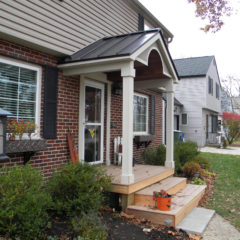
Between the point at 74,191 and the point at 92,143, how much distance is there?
8.07ft

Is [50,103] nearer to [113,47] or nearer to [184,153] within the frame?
[113,47]

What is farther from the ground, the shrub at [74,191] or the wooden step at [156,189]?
the shrub at [74,191]

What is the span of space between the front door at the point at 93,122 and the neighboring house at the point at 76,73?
23mm

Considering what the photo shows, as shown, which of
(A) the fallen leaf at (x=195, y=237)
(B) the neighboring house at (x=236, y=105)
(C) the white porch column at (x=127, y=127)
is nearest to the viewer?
(A) the fallen leaf at (x=195, y=237)

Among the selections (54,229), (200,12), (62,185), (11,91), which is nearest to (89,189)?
(62,185)

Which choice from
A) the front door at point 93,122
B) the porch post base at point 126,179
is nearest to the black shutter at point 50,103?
the front door at point 93,122

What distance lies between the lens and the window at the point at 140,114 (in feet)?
28.1

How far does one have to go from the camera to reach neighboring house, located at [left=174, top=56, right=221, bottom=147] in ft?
61.4

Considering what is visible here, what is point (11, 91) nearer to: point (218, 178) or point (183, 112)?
point (218, 178)

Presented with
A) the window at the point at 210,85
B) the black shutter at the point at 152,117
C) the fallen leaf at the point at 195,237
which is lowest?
the fallen leaf at the point at 195,237

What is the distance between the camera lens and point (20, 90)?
4.76 meters

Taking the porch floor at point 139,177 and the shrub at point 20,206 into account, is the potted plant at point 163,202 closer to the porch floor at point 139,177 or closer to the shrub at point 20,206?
the porch floor at point 139,177

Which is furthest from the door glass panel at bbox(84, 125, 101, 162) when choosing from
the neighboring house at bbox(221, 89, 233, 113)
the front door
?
the neighboring house at bbox(221, 89, 233, 113)

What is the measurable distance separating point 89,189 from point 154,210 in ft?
4.14
